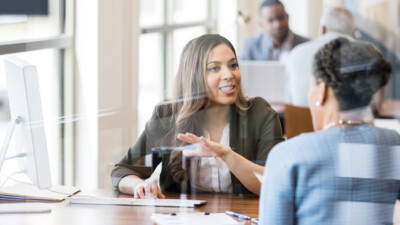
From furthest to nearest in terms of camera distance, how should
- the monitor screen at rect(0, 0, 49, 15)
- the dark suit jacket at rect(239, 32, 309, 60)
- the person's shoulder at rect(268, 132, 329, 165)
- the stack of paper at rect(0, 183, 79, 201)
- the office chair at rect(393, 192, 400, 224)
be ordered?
the monitor screen at rect(0, 0, 49, 15)
the stack of paper at rect(0, 183, 79, 201)
the dark suit jacket at rect(239, 32, 309, 60)
the office chair at rect(393, 192, 400, 224)
the person's shoulder at rect(268, 132, 329, 165)

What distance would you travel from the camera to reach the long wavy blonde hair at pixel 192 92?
1574 millimetres

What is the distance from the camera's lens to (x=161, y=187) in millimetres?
1701

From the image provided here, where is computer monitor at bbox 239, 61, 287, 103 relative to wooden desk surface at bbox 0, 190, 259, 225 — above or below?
above

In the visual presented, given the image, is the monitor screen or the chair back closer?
the chair back

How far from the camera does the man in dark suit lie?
149 centimetres

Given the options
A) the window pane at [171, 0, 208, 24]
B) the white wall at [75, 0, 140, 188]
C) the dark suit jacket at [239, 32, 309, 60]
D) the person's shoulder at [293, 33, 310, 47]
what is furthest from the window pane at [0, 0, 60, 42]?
the person's shoulder at [293, 33, 310, 47]

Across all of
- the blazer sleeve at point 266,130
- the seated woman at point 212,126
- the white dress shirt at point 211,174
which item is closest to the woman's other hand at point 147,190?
the seated woman at point 212,126

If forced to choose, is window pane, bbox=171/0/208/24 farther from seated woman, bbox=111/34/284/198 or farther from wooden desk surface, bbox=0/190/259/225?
wooden desk surface, bbox=0/190/259/225

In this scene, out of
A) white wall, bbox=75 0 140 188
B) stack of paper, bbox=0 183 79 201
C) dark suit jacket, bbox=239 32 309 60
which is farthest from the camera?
stack of paper, bbox=0 183 79 201

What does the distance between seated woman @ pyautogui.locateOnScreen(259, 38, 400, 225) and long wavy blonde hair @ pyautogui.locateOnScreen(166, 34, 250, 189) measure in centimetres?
28

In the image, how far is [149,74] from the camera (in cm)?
170

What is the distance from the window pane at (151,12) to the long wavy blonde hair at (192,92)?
16cm

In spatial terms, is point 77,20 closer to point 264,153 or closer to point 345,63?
point 264,153

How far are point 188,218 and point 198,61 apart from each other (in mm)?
443
